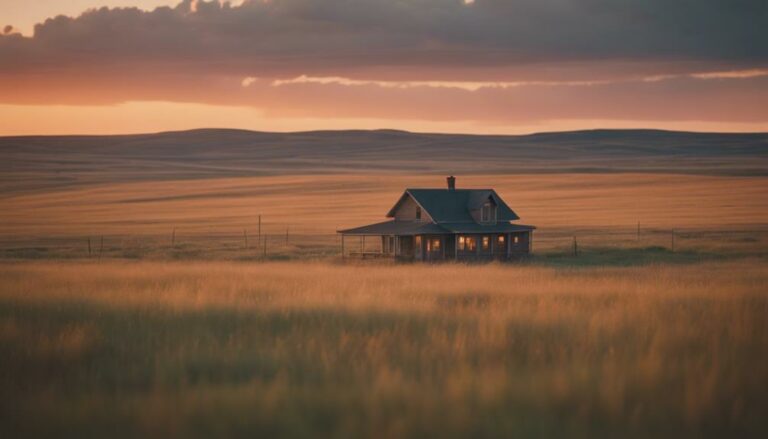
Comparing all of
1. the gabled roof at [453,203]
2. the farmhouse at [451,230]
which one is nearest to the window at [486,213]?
the farmhouse at [451,230]

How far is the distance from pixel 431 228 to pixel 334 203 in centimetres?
5086

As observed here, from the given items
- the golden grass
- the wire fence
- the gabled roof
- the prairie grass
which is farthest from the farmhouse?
the prairie grass

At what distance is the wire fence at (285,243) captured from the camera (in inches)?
2199

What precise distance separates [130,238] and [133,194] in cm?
5169

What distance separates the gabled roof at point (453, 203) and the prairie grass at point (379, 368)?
3652 cm

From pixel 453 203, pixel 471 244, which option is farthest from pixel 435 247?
pixel 453 203

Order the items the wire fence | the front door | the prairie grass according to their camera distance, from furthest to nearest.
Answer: the wire fence → the front door → the prairie grass

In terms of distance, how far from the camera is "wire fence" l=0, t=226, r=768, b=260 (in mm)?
55844

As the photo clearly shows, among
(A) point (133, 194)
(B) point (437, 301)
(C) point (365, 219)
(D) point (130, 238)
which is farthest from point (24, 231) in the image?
(B) point (437, 301)

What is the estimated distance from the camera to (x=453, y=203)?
5594 centimetres

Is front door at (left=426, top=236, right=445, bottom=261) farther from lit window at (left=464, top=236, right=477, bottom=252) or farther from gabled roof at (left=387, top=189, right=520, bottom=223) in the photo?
lit window at (left=464, top=236, right=477, bottom=252)

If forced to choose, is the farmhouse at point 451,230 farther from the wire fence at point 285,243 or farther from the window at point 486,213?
the wire fence at point 285,243

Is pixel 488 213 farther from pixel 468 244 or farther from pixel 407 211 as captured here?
pixel 407 211

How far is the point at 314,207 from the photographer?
99625 mm
